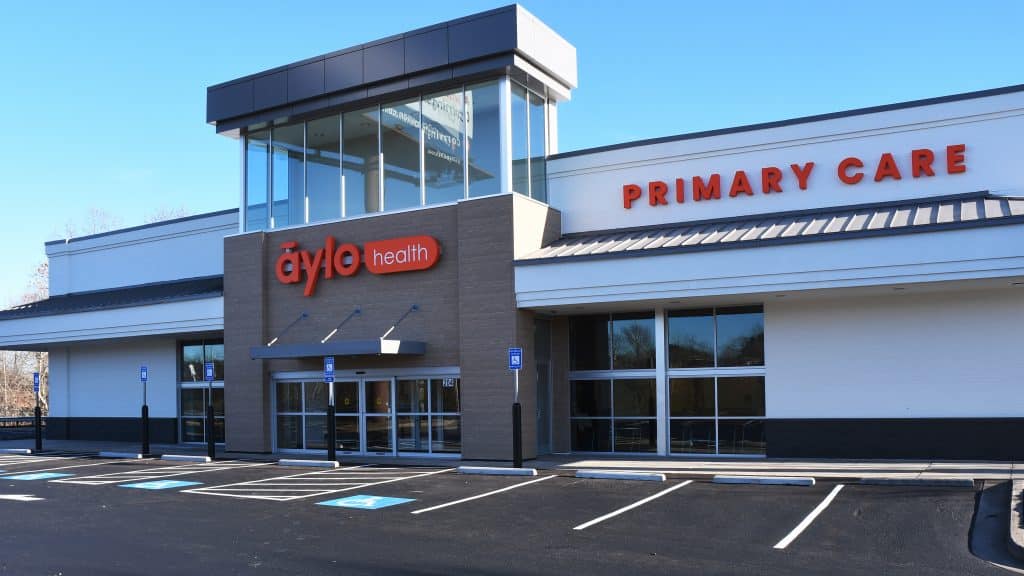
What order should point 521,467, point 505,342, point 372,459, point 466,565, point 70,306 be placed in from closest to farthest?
point 466,565 < point 521,467 < point 505,342 < point 372,459 < point 70,306

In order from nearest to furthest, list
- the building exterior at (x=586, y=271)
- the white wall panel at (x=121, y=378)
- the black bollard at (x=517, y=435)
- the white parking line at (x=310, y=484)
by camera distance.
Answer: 1. the white parking line at (x=310, y=484)
2. the building exterior at (x=586, y=271)
3. the black bollard at (x=517, y=435)
4. the white wall panel at (x=121, y=378)

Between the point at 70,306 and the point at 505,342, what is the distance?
18554 millimetres

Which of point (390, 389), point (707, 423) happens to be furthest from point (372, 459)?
point (707, 423)

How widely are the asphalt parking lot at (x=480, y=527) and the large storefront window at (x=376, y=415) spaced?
4059 mm

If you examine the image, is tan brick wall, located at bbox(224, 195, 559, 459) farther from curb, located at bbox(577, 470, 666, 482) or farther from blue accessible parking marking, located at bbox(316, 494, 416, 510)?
blue accessible parking marking, located at bbox(316, 494, 416, 510)

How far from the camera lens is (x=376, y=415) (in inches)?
949

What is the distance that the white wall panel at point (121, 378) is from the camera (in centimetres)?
3069

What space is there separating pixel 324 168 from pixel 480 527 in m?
14.6

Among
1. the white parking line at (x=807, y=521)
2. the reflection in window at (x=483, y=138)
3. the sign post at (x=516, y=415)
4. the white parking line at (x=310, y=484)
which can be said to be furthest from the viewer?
the reflection in window at (x=483, y=138)

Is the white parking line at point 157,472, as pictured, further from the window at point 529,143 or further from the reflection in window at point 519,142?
the window at point 529,143

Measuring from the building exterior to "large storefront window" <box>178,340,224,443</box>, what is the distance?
201cm

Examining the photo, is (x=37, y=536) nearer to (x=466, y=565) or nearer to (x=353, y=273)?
(x=466, y=565)

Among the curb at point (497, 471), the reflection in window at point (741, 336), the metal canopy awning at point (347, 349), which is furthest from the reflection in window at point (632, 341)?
the metal canopy awning at point (347, 349)

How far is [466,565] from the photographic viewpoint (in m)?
10.3
